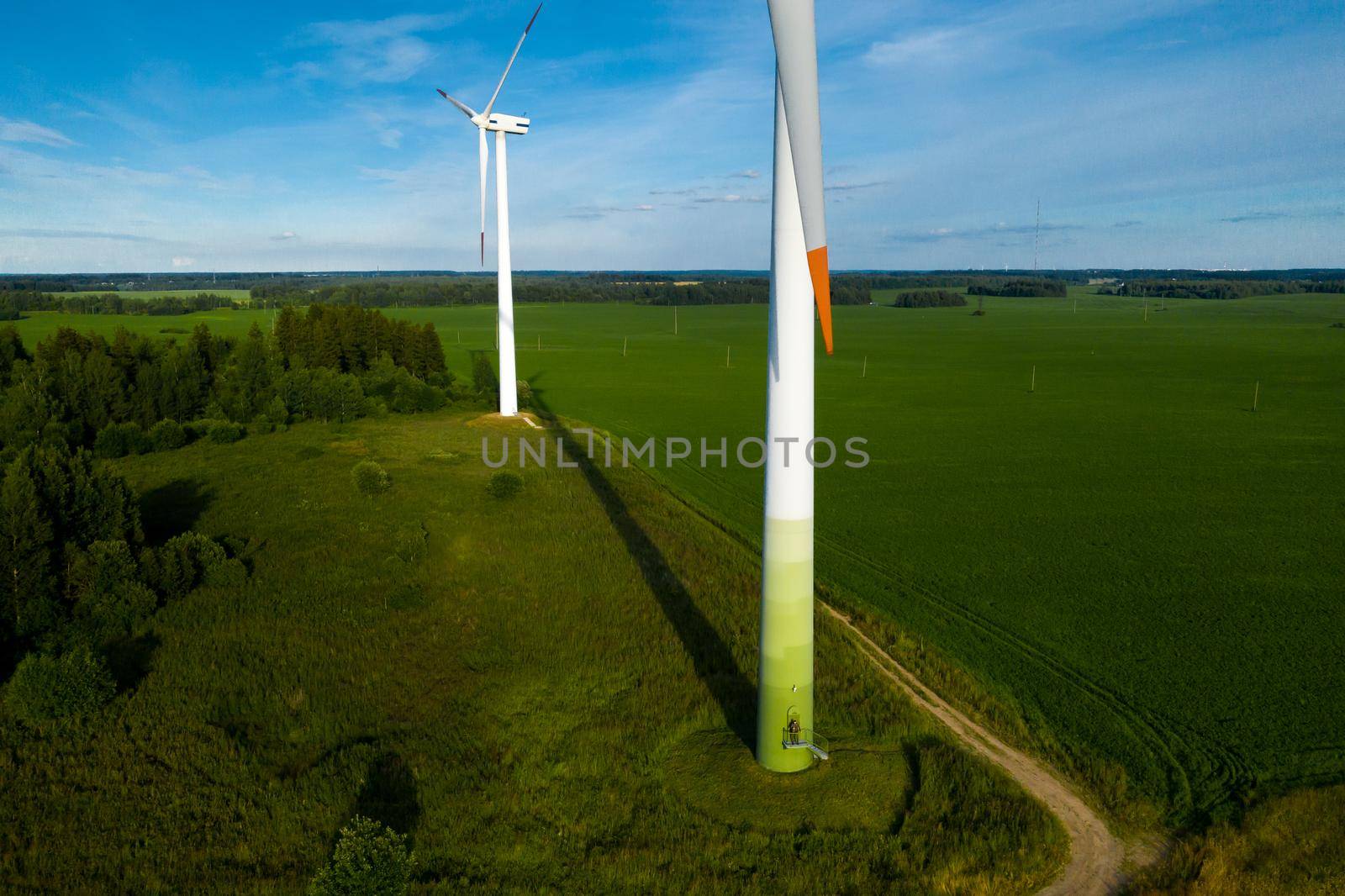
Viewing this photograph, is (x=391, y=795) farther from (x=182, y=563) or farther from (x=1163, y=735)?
(x=1163, y=735)

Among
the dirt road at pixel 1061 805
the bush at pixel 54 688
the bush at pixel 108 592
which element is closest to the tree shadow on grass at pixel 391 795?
the bush at pixel 54 688

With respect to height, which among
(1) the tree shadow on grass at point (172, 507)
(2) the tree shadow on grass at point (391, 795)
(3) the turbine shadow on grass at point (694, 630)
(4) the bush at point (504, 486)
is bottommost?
(2) the tree shadow on grass at point (391, 795)

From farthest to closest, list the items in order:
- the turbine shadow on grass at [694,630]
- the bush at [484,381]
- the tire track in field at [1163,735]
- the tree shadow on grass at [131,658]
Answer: the bush at [484,381] → the tree shadow on grass at [131,658] → the turbine shadow on grass at [694,630] → the tire track in field at [1163,735]

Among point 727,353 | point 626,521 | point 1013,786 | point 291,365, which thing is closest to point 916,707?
point 1013,786

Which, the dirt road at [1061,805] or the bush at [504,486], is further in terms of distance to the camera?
the bush at [504,486]

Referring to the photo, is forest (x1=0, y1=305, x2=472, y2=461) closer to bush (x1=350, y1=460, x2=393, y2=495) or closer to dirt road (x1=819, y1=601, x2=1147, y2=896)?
bush (x1=350, y1=460, x2=393, y2=495)

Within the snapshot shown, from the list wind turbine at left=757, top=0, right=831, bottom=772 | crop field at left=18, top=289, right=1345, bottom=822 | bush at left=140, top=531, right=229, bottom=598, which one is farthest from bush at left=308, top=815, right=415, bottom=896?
bush at left=140, top=531, right=229, bottom=598

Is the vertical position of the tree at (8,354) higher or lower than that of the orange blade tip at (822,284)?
lower

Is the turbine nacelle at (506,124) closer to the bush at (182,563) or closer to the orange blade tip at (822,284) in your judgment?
the bush at (182,563)

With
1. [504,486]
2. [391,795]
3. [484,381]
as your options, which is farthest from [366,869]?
[484,381]
